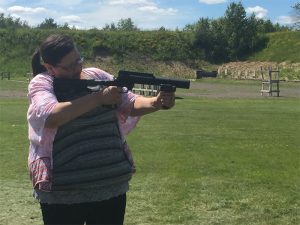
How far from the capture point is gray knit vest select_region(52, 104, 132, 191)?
12.1 feet

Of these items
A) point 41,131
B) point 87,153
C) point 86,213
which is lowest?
point 86,213

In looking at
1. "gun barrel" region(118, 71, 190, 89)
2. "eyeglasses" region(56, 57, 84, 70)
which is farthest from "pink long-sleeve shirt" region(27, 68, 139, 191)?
"gun barrel" region(118, 71, 190, 89)

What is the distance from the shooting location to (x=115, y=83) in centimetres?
377

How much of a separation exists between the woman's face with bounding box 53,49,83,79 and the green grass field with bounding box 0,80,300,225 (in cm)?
369

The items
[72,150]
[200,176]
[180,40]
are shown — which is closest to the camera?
[72,150]

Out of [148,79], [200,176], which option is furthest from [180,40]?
[148,79]

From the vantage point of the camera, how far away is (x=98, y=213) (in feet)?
12.6

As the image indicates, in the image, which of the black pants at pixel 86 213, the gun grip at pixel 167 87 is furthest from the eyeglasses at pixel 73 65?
the black pants at pixel 86 213

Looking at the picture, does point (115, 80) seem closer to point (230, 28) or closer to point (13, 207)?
point (13, 207)

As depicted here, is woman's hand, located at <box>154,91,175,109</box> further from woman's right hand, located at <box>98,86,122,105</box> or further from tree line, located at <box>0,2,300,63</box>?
tree line, located at <box>0,2,300,63</box>

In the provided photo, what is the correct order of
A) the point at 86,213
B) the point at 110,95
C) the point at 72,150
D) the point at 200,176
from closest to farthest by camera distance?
the point at 110,95 < the point at 72,150 < the point at 86,213 < the point at 200,176

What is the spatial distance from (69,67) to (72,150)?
1.85 feet

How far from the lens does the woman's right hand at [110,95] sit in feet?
11.6

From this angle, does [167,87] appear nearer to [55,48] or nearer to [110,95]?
[110,95]
